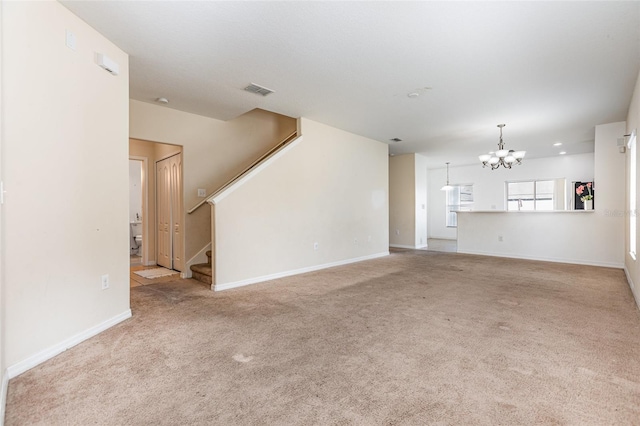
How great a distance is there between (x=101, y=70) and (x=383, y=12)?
8.16 ft

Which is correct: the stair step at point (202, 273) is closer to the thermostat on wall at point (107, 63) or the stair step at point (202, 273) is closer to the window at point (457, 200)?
the thermostat on wall at point (107, 63)

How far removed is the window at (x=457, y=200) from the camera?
10.2 m

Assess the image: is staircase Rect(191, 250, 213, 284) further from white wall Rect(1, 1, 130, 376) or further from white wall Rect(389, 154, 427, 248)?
white wall Rect(389, 154, 427, 248)

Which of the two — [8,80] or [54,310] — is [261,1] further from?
[54,310]

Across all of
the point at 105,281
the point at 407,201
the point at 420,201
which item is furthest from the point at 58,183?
the point at 420,201

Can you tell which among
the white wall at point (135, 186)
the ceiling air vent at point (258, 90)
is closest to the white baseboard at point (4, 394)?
the ceiling air vent at point (258, 90)

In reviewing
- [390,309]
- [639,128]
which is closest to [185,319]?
[390,309]

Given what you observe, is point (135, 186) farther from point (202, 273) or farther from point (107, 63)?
point (107, 63)

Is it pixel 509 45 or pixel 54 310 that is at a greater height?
pixel 509 45

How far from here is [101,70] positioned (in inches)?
106

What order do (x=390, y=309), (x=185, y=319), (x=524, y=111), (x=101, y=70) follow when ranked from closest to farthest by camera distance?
(x=101, y=70) < (x=185, y=319) < (x=390, y=309) < (x=524, y=111)

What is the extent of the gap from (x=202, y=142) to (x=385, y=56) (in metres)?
3.33

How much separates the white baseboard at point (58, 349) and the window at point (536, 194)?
34.1ft

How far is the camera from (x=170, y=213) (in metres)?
5.34
